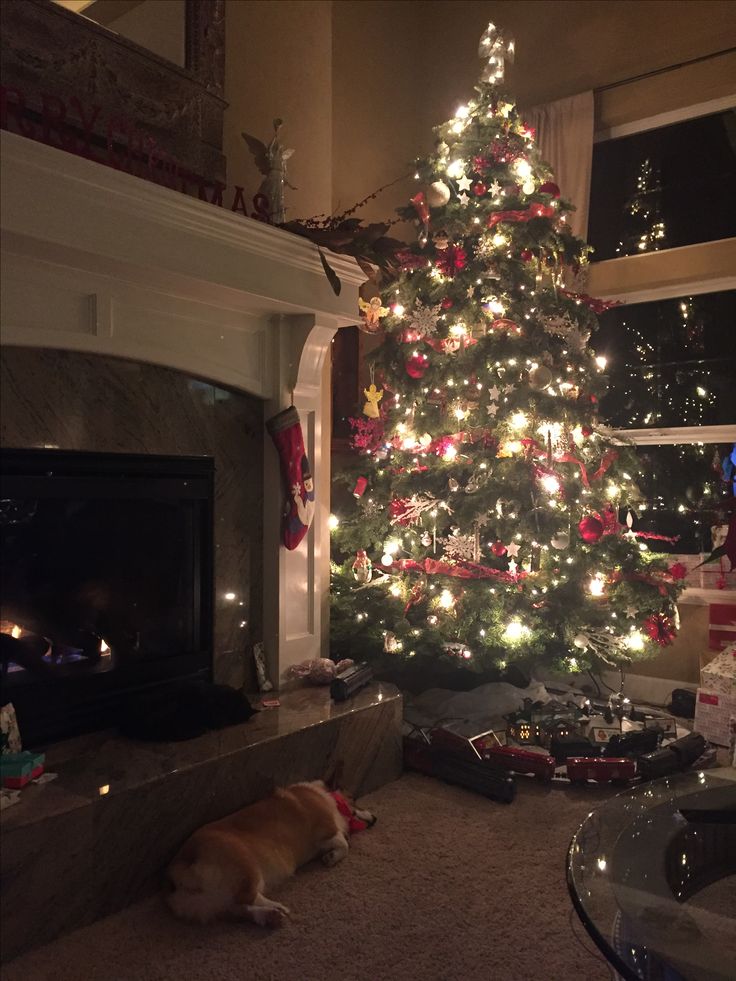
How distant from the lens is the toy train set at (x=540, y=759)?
2949 millimetres

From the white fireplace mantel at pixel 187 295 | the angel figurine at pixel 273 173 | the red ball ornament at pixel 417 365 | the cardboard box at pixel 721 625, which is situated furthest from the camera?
the cardboard box at pixel 721 625

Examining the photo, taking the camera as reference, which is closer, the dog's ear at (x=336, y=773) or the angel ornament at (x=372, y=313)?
the dog's ear at (x=336, y=773)

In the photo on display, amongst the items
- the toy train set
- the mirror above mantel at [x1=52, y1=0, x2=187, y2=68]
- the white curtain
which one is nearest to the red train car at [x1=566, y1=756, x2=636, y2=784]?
the toy train set

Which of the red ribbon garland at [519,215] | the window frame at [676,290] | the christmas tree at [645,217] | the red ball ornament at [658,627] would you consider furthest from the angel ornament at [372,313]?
the red ball ornament at [658,627]

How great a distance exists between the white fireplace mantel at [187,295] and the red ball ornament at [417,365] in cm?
51

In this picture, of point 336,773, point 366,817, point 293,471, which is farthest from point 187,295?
point 366,817

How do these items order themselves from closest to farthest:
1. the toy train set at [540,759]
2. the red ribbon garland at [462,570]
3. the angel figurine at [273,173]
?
the toy train set at [540,759], the angel figurine at [273,173], the red ribbon garland at [462,570]

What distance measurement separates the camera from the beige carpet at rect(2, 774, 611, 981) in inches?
75.1

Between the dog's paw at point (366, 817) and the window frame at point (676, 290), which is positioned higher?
the window frame at point (676, 290)

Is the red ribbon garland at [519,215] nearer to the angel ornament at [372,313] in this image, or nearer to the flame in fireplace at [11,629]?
the angel ornament at [372,313]

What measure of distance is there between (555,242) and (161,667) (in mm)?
2531

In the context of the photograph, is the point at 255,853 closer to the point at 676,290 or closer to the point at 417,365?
the point at 417,365

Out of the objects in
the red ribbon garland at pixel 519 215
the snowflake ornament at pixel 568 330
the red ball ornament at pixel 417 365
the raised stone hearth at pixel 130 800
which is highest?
the red ribbon garland at pixel 519 215

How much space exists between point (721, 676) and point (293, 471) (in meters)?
2.04
